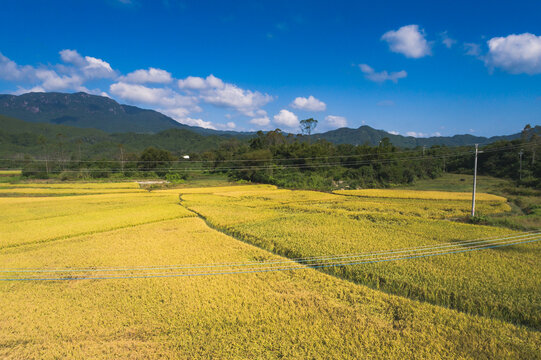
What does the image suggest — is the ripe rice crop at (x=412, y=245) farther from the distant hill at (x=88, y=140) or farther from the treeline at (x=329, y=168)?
the distant hill at (x=88, y=140)

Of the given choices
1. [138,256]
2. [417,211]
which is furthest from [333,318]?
[417,211]

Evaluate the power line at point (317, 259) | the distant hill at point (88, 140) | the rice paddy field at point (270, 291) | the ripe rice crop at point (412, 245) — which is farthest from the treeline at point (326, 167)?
the distant hill at point (88, 140)

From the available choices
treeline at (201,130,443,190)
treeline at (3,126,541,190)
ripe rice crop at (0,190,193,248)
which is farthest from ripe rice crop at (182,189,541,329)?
treeline at (3,126,541,190)

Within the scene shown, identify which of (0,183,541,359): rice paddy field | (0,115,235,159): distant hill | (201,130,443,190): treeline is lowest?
(0,183,541,359): rice paddy field

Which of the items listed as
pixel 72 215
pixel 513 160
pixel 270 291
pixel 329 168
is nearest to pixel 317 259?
pixel 270 291

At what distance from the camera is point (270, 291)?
431 inches

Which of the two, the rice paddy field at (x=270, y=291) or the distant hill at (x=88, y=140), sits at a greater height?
the distant hill at (x=88, y=140)

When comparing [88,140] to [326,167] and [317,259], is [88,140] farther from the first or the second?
[317,259]

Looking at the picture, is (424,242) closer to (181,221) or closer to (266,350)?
(266,350)

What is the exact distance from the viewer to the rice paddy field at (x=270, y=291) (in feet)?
25.5

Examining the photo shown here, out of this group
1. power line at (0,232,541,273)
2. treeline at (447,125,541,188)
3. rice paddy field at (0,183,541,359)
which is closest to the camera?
rice paddy field at (0,183,541,359)

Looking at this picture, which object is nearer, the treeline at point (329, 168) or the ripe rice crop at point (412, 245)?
the ripe rice crop at point (412, 245)

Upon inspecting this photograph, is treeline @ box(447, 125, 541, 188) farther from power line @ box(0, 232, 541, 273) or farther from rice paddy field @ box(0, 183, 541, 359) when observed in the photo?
rice paddy field @ box(0, 183, 541, 359)

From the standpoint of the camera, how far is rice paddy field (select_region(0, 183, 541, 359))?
25.5 ft
